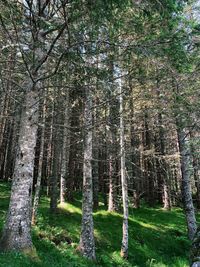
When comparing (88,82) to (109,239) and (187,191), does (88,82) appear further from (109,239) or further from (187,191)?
(187,191)

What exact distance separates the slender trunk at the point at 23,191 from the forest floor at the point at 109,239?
70 centimetres

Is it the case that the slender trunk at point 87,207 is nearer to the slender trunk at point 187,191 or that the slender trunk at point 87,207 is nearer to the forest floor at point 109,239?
the forest floor at point 109,239

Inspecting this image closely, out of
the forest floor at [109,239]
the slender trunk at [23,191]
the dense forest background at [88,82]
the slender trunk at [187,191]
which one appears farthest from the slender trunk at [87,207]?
the slender trunk at [187,191]

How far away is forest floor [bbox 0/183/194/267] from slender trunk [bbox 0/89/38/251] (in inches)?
27.6

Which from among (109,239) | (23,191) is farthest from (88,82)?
(109,239)

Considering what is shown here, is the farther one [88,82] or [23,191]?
[88,82]

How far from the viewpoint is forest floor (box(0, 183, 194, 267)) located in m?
9.87

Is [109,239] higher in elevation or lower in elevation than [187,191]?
lower

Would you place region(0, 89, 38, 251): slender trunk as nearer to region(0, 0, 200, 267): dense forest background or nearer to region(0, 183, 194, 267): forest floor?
region(0, 0, 200, 267): dense forest background

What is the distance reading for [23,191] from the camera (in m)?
8.01

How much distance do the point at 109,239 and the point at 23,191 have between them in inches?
261

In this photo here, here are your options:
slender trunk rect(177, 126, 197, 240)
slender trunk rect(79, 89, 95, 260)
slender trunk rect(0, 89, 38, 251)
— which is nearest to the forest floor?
slender trunk rect(79, 89, 95, 260)

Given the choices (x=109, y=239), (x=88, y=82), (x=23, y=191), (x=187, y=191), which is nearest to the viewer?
(x=23, y=191)

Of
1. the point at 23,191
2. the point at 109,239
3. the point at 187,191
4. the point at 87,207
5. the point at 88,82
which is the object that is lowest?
the point at 109,239
